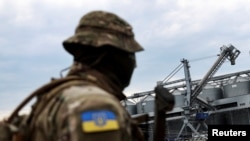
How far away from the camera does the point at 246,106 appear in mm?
32062

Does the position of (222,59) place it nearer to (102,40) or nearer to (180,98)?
(180,98)

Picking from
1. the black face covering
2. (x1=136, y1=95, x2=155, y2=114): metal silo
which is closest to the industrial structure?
(x1=136, y1=95, x2=155, y2=114): metal silo

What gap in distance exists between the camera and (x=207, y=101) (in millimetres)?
35406

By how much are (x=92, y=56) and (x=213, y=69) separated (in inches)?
1306

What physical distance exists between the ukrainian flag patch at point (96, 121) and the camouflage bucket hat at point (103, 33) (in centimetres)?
55

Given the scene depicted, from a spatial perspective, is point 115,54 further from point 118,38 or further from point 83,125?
point 83,125

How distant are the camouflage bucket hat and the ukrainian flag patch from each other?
0.55 m

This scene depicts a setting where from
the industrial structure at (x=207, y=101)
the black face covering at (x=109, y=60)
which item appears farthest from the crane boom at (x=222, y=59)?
→ the black face covering at (x=109, y=60)

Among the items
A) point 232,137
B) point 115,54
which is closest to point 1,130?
point 115,54

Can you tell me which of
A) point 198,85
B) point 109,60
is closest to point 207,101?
point 198,85

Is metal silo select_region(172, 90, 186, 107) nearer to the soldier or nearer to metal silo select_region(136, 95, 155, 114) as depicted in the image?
metal silo select_region(136, 95, 155, 114)

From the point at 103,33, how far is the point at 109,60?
149 millimetres

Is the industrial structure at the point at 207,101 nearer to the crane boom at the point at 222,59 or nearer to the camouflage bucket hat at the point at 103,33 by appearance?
the crane boom at the point at 222,59

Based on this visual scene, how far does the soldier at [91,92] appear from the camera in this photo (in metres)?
1.68
